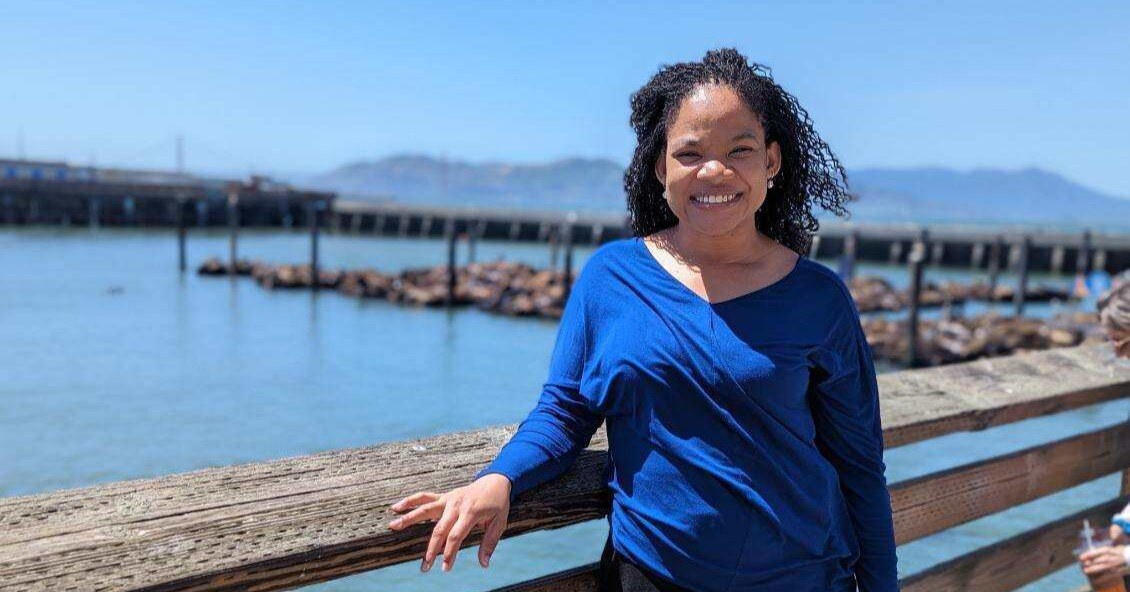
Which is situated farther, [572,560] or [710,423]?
[572,560]

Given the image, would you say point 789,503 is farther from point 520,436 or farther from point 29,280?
point 29,280

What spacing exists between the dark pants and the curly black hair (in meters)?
0.62

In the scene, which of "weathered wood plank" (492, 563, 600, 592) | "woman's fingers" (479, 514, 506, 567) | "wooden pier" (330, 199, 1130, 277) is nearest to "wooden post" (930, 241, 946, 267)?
"wooden pier" (330, 199, 1130, 277)

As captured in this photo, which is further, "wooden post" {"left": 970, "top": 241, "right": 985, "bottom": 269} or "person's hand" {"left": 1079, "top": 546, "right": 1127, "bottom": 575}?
"wooden post" {"left": 970, "top": 241, "right": 985, "bottom": 269}

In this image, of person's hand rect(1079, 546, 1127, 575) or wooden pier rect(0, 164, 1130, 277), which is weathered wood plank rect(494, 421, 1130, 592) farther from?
wooden pier rect(0, 164, 1130, 277)

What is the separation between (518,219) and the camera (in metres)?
59.2

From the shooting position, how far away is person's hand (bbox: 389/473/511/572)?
1.47 metres

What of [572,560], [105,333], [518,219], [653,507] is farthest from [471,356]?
[518,219]

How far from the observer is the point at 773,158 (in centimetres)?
167

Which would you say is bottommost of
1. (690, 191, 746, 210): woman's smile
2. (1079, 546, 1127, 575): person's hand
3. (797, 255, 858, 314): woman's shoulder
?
(1079, 546, 1127, 575): person's hand

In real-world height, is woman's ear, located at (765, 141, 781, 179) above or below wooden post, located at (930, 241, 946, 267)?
above

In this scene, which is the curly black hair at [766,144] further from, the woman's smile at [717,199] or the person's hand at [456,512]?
the person's hand at [456,512]

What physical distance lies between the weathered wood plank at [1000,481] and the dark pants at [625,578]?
3.18 ft

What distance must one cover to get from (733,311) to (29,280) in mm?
34243
